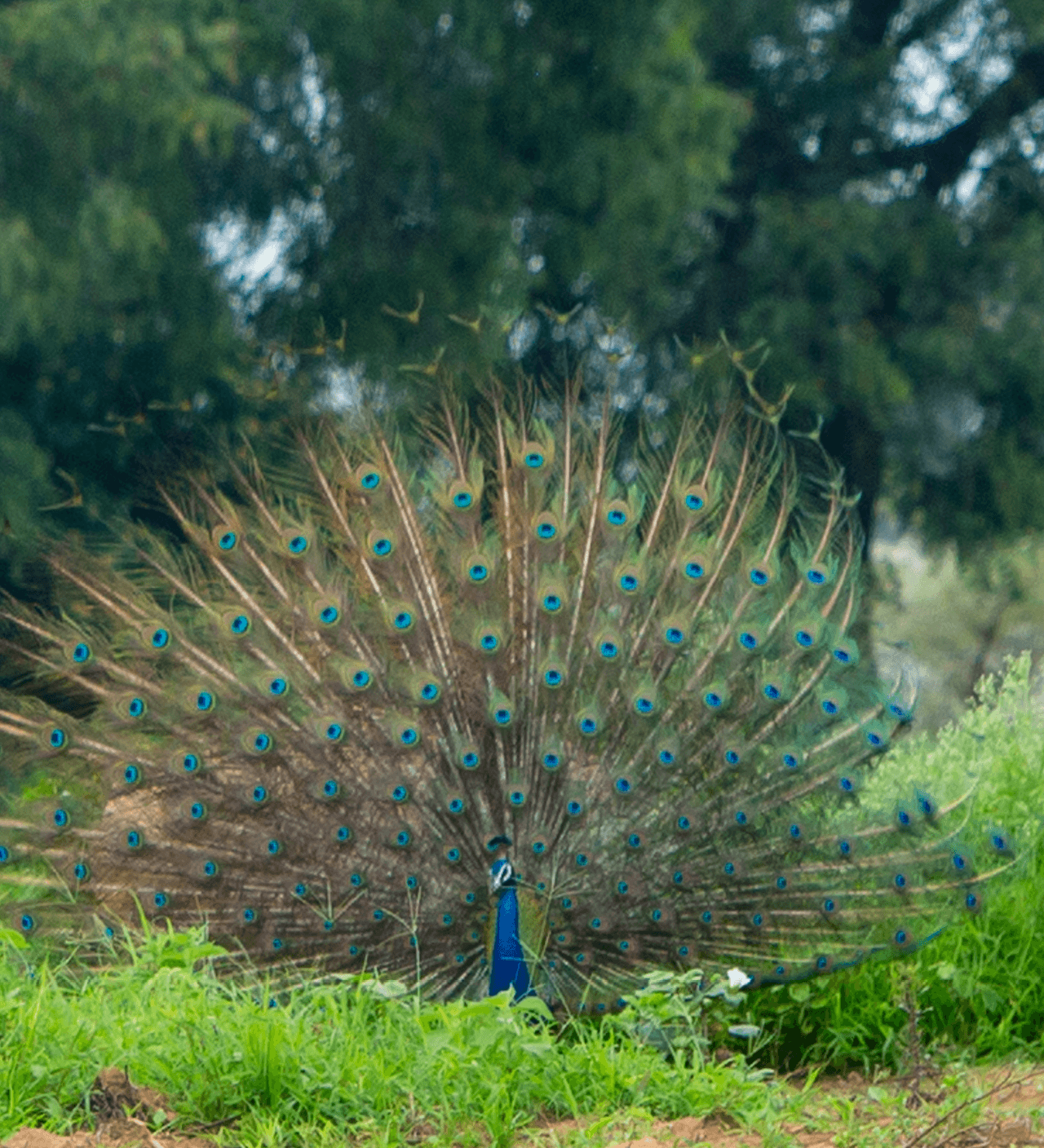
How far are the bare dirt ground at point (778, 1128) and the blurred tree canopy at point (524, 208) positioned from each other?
520 centimetres

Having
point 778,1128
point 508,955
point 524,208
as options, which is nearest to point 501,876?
point 508,955

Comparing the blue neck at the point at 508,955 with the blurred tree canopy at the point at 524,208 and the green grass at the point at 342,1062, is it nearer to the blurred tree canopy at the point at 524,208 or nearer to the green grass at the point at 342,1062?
the green grass at the point at 342,1062

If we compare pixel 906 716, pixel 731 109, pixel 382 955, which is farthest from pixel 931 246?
pixel 382 955

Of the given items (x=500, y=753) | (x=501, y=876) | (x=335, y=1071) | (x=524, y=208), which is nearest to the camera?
(x=335, y=1071)

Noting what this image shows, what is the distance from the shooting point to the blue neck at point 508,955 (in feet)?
15.5

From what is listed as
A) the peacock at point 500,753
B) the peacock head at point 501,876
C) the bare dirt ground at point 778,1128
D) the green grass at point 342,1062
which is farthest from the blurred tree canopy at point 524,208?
the bare dirt ground at point 778,1128

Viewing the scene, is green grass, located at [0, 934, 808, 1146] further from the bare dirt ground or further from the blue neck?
the blue neck

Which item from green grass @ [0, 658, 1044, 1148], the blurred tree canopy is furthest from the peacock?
the blurred tree canopy

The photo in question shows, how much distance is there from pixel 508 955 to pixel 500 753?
1.93ft

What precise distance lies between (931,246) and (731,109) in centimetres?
264

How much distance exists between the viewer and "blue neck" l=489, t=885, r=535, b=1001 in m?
4.73

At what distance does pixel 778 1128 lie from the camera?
323cm

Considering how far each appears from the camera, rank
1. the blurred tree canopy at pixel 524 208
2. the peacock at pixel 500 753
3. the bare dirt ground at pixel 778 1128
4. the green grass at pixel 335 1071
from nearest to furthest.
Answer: the bare dirt ground at pixel 778 1128, the green grass at pixel 335 1071, the peacock at pixel 500 753, the blurred tree canopy at pixel 524 208

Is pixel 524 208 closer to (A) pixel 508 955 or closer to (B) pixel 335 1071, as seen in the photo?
(A) pixel 508 955
